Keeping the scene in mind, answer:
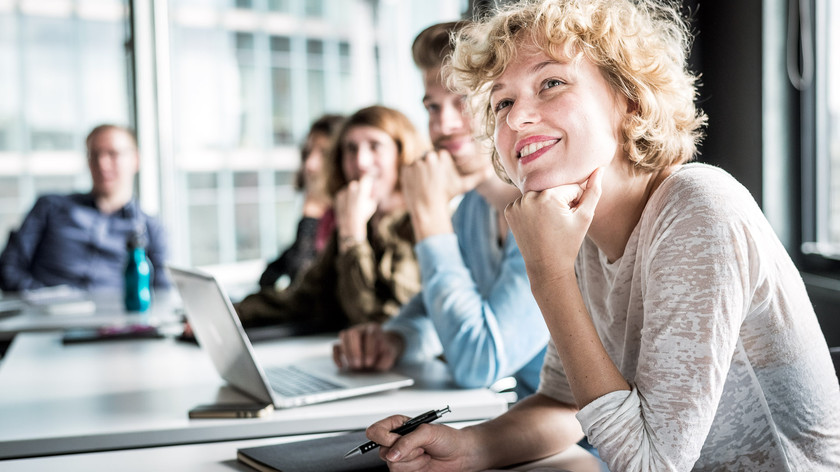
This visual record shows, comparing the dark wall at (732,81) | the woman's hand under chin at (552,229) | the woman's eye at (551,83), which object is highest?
the dark wall at (732,81)

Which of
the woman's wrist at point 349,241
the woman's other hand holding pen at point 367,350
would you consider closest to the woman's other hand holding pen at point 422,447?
the woman's other hand holding pen at point 367,350

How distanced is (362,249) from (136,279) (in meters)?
0.98

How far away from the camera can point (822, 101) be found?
276 cm

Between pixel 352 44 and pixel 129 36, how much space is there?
153cm

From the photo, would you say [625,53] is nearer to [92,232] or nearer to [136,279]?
[136,279]

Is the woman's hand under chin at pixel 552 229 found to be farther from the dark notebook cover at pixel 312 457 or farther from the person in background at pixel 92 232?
the person in background at pixel 92 232

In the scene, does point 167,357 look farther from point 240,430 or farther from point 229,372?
point 240,430

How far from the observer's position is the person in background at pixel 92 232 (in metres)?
4.07

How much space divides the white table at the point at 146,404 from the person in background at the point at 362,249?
254mm

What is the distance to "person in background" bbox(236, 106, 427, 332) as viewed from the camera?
2117mm

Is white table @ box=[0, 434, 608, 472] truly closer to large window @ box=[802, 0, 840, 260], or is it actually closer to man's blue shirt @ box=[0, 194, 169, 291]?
large window @ box=[802, 0, 840, 260]

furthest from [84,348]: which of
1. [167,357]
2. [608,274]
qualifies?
[608,274]

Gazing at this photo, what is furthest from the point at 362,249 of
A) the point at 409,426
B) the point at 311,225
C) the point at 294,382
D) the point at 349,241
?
the point at 311,225

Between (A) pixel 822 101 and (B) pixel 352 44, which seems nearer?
(A) pixel 822 101
